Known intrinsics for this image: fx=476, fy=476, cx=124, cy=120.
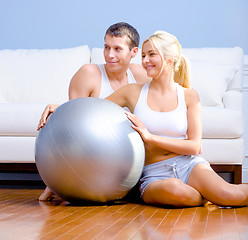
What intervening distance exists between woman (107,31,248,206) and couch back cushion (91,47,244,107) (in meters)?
1.00

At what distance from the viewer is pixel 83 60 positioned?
3.77 metres

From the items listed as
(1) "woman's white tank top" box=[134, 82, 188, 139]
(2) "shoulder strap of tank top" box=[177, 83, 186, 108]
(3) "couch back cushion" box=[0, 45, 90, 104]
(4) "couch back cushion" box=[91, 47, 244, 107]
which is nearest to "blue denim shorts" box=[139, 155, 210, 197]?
(1) "woman's white tank top" box=[134, 82, 188, 139]

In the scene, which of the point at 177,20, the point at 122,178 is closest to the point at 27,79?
the point at 177,20

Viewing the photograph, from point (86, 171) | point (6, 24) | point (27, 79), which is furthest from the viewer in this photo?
point (6, 24)

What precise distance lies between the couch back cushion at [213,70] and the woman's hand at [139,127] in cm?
124

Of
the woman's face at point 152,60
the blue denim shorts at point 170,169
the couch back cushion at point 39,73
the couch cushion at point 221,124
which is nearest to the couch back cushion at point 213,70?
the couch back cushion at point 39,73

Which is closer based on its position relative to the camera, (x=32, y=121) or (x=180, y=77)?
(x=180, y=77)

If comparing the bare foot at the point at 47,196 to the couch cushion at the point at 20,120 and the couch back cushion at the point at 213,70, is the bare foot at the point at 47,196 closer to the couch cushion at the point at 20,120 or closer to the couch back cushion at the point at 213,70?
the couch cushion at the point at 20,120

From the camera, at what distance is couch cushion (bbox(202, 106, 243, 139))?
286cm

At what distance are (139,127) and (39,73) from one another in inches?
71.3

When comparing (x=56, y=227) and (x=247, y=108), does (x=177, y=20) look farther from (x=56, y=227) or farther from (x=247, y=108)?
(x=56, y=227)

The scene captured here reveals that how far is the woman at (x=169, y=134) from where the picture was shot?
82.7 inches

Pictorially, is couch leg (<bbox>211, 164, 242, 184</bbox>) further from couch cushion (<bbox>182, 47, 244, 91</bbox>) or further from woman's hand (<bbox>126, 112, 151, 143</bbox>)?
couch cushion (<bbox>182, 47, 244, 91</bbox>)

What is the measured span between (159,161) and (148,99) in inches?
11.9
